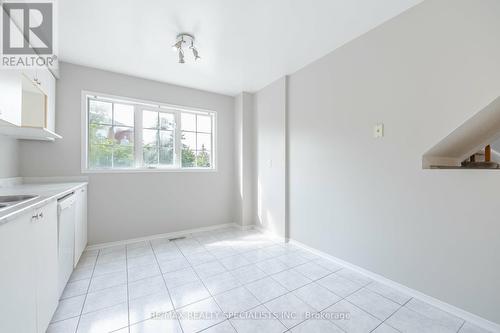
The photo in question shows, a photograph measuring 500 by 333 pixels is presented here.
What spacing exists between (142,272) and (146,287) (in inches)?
13.0

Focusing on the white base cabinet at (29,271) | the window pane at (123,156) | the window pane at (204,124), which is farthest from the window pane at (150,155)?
the white base cabinet at (29,271)

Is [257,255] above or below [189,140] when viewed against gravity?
below

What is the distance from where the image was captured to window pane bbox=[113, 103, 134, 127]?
10.2 feet

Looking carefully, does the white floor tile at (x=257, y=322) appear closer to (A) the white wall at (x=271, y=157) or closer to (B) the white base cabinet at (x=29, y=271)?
(B) the white base cabinet at (x=29, y=271)

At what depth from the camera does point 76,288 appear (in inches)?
75.9

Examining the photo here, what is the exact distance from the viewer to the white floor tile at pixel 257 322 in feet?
4.82

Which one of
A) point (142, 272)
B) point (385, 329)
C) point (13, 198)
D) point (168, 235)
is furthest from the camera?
point (168, 235)

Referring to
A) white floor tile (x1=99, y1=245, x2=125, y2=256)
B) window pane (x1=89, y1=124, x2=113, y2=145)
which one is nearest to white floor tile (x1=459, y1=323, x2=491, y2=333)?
white floor tile (x1=99, y1=245, x2=125, y2=256)

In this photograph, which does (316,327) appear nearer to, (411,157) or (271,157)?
(411,157)

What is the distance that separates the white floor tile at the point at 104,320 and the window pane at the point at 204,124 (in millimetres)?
2813

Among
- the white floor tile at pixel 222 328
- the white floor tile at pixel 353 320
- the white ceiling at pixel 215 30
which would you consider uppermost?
the white ceiling at pixel 215 30

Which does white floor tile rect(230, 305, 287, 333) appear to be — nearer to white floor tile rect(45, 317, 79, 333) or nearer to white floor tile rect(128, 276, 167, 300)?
white floor tile rect(128, 276, 167, 300)

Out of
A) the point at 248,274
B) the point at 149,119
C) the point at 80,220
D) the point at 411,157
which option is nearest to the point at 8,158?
the point at 80,220

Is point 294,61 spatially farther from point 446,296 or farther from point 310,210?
point 446,296
